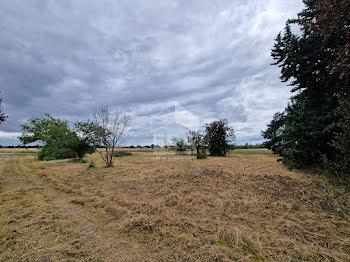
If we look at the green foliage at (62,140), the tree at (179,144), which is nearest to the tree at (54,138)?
the green foliage at (62,140)

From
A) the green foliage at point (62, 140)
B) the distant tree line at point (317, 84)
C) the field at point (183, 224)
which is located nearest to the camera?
the field at point (183, 224)

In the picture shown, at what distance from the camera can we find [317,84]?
7121 millimetres

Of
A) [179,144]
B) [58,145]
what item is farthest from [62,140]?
[179,144]

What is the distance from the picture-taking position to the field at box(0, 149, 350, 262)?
1.98m

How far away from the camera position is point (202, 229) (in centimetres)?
247

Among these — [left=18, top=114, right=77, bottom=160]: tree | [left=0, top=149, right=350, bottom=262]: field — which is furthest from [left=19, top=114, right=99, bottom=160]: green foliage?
[left=0, top=149, right=350, bottom=262]: field

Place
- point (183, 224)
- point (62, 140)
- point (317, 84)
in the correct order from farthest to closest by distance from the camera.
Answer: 1. point (62, 140)
2. point (317, 84)
3. point (183, 224)

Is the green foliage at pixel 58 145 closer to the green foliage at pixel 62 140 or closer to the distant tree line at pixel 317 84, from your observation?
the green foliage at pixel 62 140

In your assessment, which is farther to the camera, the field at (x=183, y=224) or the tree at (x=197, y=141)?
the tree at (x=197, y=141)

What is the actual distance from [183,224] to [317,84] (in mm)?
8768

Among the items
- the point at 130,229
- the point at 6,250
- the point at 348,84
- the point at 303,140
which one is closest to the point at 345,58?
the point at 348,84

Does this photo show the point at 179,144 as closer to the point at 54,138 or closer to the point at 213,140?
the point at 213,140

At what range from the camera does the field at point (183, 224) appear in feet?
6.50

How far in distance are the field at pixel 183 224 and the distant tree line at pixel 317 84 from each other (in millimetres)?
2535
